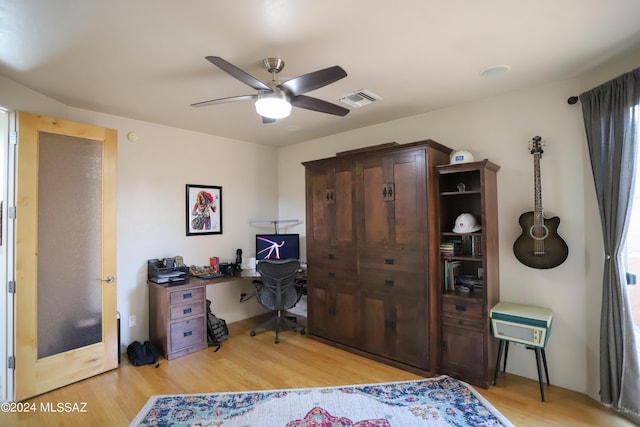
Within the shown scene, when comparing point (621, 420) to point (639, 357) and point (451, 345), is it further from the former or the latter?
point (451, 345)

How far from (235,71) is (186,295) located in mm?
2572

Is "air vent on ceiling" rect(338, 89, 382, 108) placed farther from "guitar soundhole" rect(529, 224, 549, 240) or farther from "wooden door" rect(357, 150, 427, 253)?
"guitar soundhole" rect(529, 224, 549, 240)

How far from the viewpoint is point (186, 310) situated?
11.3 feet

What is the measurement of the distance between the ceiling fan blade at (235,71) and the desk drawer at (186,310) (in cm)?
255

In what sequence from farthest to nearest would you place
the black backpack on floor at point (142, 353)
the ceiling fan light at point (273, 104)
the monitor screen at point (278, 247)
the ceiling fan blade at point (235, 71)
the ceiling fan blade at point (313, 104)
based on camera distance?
the monitor screen at point (278, 247), the black backpack on floor at point (142, 353), the ceiling fan blade at point (313, 104), the ceiling fan light at point (273, 104), the ceiling fan blade at point (235, 71)

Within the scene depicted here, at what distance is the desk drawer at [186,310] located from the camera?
3.33 metres

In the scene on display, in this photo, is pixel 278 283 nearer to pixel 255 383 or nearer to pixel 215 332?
pixel 215 332

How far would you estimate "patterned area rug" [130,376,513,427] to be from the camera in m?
2.26

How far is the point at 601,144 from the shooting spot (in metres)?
2.37

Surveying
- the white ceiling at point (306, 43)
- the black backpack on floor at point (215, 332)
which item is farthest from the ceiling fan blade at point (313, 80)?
the black backpack on floor at point (215, 332)

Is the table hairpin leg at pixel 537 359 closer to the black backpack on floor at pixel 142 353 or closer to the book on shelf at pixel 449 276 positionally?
the book on shelf at pixel 449 276

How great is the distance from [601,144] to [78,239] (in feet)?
14.7

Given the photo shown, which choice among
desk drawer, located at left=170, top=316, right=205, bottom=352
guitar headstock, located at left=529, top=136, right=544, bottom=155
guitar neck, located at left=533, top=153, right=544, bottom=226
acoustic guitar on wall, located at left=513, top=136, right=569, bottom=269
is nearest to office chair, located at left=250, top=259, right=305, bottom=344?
desk drawer, located at left=170, top=316, right=205, bottom=352

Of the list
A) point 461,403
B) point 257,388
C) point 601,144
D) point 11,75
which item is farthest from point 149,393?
point 601,144
